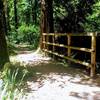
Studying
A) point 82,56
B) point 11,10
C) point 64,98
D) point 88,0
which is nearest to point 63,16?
point 88,0

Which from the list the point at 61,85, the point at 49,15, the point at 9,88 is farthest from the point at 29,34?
the point at 9,88

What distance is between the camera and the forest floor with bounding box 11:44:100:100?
626 cm

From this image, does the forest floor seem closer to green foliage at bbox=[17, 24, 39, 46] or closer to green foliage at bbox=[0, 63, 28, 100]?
green foliage at bbox=[0, 63, 28, 100]

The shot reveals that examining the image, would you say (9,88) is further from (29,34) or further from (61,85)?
(29,34)

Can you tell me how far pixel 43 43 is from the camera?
14.6 meters

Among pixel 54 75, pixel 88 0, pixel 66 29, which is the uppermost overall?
pixel 88 0

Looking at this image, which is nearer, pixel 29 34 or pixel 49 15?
pixel 49 15

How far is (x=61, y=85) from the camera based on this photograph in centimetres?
733

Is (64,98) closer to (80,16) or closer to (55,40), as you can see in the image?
(55,40)

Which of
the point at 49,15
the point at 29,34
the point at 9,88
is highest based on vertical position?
the point at 49,15

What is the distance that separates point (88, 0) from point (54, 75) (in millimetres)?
7649

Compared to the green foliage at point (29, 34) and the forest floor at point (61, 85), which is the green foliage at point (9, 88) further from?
the green foliage at point (29, 34)

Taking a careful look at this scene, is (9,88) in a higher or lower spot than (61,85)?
higher

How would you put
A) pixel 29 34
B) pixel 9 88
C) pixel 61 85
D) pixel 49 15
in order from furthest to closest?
pixel 29 34
pixel 49 15
pixel 61 85
pixel 9 88
